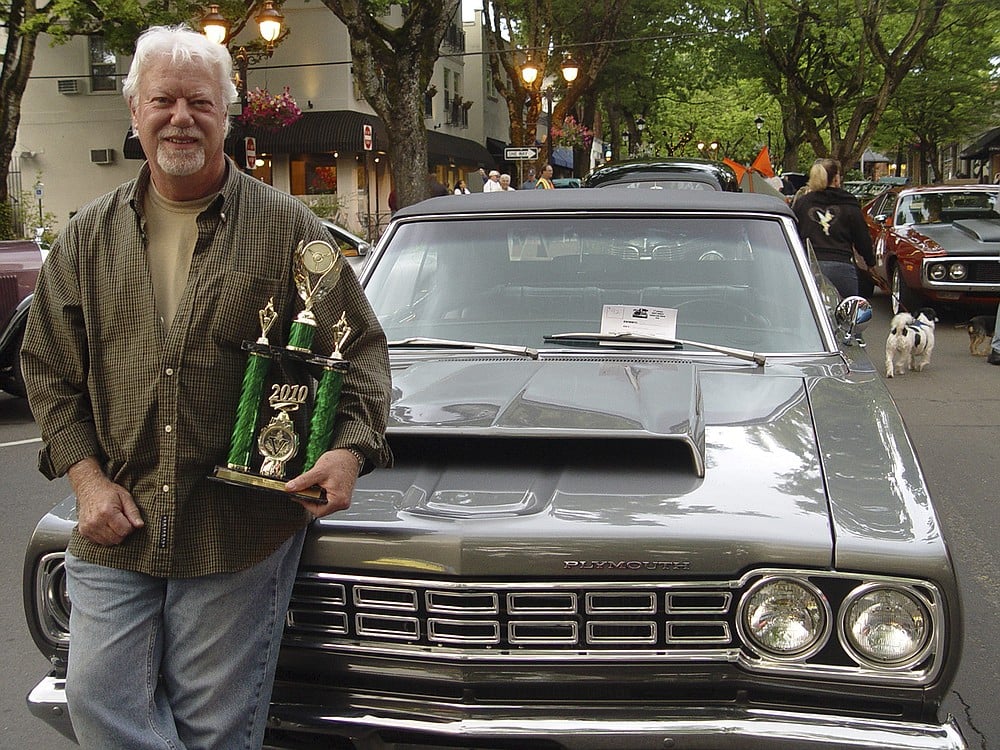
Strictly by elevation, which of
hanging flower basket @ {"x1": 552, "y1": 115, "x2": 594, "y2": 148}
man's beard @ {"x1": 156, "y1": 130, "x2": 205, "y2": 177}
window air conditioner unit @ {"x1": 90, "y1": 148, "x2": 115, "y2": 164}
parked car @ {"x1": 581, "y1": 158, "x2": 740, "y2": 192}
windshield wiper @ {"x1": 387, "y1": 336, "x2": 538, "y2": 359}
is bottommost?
windshield wiper @ {"x1": 387, "y1": 336, "x2": 538, "y2": 359}

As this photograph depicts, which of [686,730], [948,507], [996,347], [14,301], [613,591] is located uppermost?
[14,301]

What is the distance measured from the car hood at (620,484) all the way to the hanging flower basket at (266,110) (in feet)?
71.3

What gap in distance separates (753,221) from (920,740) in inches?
89.3

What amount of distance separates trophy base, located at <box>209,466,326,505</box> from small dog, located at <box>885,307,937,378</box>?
9.08 meters

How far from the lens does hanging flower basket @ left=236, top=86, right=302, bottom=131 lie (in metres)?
23.9

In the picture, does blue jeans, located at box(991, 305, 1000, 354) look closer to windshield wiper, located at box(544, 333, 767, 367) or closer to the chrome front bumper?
windshield wiper, located at box(544, 333, 767, 367)

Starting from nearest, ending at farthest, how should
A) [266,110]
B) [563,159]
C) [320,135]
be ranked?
[266,110]
[320,135]
[563,159]

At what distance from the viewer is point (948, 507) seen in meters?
6.15

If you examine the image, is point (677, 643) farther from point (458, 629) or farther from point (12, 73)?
point (12, 73)

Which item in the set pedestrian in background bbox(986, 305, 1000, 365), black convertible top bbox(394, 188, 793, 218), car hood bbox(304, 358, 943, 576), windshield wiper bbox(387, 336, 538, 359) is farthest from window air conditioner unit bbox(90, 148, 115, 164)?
car hood bbox(304, 358, 943, 576)

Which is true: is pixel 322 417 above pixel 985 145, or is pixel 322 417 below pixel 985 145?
below

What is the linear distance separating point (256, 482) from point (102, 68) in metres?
33.7

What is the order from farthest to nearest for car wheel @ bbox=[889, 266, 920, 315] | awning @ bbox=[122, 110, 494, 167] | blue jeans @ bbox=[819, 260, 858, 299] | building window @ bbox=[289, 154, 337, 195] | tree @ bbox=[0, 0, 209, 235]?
building window @ bbox=[289, 154, 337, 195], awning @ bbox=[122, 110, 494, 167], tree @ bbox=[0, 0, 209, 235], car wheel @ bbox=[889, 266, 920, 315], blue jeans @ bbox=[819, 260, 858, 299]

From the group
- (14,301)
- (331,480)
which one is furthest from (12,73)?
(331,480)
